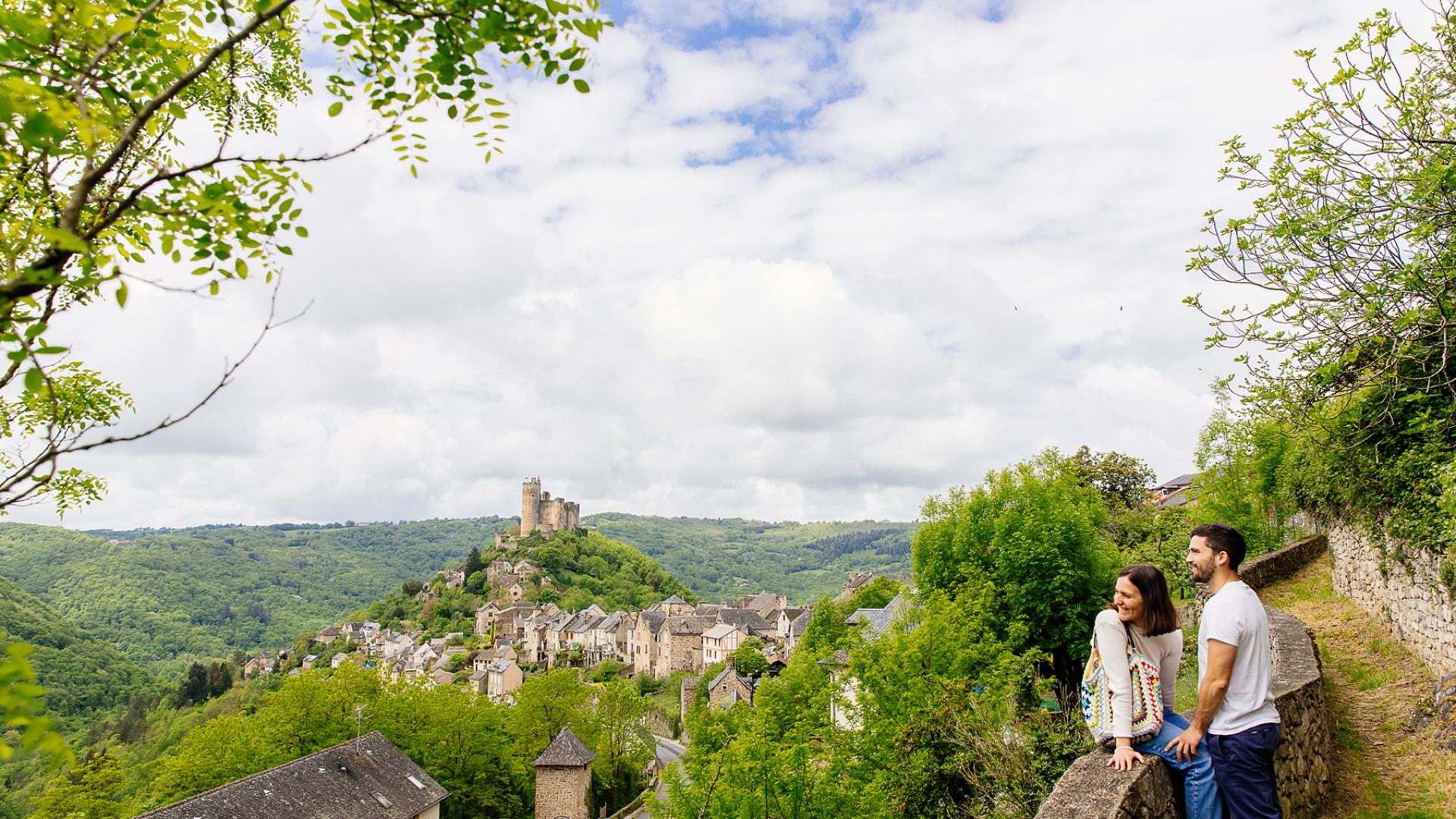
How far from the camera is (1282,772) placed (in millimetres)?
6211

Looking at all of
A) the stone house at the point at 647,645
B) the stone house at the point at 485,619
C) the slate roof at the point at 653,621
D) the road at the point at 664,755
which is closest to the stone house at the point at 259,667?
the stone house at the point at 485,619

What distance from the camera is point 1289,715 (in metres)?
6.37

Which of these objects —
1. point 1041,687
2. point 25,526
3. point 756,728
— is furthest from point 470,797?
point 25,526

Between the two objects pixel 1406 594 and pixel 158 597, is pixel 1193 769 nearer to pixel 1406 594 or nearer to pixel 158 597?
pixel 1406 594

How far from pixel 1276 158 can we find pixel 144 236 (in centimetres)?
1195

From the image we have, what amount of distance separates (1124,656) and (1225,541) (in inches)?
39.6

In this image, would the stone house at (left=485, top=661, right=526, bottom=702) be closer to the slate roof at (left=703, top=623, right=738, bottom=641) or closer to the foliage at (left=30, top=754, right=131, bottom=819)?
the slate roof at (left=703, top=623, right=738, bottom=641)

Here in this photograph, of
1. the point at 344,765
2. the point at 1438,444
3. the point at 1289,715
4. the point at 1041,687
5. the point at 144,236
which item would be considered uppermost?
the point at 144,236

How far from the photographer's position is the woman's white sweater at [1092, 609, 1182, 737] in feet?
16.0

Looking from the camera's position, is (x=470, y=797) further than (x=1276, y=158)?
Yes

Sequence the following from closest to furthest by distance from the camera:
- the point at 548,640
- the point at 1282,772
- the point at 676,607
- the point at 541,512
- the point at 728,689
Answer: the point at 1282,772 < the point at 728,689 < the point at 548,640 < the point at 676,607 < the point at 541,512

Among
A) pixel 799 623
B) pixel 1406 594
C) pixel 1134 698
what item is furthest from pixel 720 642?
pixel 1134 698

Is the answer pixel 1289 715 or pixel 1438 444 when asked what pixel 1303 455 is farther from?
pixel 1289 715

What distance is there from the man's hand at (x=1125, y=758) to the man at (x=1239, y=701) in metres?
0.34
